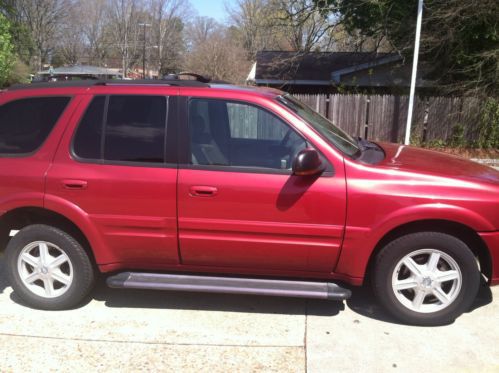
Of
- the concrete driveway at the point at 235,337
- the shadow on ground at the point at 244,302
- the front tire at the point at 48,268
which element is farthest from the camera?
the shadow on ground at the point at 244,302

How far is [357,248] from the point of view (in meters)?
3.79

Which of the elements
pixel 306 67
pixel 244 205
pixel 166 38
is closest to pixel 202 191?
pixel 244 205

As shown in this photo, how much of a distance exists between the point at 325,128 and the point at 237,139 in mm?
739

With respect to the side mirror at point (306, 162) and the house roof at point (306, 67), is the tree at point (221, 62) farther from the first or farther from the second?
the side mirror at point (306, 162)

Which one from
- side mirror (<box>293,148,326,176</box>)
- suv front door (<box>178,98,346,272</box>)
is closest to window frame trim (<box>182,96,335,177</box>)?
suv front door (<box>178,98,346,272</box>)

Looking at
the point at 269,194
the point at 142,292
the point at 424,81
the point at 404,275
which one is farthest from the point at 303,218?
the point at 424,81

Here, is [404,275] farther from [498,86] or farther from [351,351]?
[498,86]

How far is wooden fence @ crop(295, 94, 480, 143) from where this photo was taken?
15.2 m

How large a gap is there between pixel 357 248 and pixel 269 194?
76 centimetres

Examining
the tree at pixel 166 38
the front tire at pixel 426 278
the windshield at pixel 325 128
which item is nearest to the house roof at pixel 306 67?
the windshield at pixel 325 128

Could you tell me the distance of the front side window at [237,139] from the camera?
3869 millimetres

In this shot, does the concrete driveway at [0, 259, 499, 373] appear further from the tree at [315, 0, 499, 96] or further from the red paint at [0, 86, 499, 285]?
the tree at [315, 0, 499, 96]

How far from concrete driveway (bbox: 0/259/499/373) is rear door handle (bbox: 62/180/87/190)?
106 cm

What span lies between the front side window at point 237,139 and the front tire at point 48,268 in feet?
4.13
